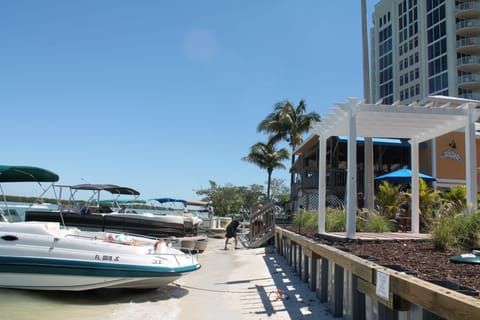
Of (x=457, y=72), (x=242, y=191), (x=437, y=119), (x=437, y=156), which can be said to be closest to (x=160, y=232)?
(x=437, y=119)

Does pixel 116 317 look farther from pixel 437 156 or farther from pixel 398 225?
pixel 437 156

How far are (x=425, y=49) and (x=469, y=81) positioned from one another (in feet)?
28.2

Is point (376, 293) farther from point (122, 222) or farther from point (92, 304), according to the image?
point (122, 222)

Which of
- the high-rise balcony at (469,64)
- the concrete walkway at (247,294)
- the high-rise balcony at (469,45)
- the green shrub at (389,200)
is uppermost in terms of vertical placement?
the high-rise balcony at (469,45)

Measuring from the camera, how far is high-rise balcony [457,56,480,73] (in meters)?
46.4

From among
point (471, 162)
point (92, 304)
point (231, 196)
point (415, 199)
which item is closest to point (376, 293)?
point (471, 162)

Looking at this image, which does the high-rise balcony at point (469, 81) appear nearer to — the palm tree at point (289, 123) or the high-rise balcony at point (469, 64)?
the high-rise balcony at point (469, 64)

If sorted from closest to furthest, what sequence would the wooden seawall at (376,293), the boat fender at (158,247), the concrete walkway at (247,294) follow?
the wooden seawall at (376,293), the concrete walkway at (247,294), the boat fender at (158,247)

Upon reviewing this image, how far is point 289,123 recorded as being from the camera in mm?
29750

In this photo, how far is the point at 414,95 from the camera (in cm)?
5422

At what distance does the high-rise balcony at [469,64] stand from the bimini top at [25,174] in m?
49.1

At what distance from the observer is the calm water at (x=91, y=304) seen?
23.7 feet

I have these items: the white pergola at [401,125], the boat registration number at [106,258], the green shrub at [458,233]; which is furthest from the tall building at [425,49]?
the boat registration number at [106,258]

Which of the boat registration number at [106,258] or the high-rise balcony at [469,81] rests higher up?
the high-rise balcony at [469,81]
